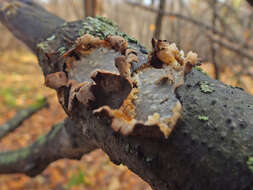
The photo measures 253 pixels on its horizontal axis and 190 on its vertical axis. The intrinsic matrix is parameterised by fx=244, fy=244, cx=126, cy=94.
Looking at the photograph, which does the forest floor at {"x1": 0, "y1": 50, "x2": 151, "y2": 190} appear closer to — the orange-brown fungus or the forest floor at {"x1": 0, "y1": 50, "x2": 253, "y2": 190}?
the forest floor at {"x1": 0, "y1": 50, "x2": 253, "y2": 190}

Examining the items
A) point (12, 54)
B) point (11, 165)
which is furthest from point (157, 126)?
point (12, 54)

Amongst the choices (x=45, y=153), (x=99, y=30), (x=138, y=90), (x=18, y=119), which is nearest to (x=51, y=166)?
(x=18, y=119)

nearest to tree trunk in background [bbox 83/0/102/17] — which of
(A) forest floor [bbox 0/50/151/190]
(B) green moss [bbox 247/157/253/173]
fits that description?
(A) forest floor [bbox 0/50/151/190]

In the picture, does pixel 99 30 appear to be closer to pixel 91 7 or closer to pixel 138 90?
pixel 138 90

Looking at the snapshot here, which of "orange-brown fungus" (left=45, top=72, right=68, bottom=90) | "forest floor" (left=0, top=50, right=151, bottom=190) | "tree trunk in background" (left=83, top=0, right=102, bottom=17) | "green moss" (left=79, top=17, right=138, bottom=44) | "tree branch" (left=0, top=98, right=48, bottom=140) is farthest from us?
"tree branch" (left=0, top=98, right=48, bottom=140)

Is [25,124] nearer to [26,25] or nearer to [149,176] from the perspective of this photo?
[26,25]

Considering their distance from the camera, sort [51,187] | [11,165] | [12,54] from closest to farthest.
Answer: [11,165]
[51,187]
[12,54]

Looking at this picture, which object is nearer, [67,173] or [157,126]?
[157,126]
